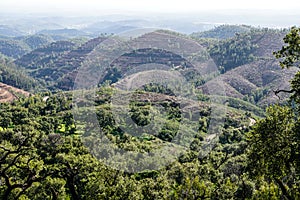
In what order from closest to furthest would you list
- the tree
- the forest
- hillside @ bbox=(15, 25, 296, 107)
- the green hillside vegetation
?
the tree < the forest < hillside @ bbox=(15, 25, 296, 107) < the green hillside vegetation

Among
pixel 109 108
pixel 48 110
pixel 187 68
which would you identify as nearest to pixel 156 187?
pixel 109 108

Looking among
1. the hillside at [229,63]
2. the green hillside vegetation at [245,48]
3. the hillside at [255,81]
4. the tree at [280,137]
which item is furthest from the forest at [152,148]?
the green hillside vegetation at [245,48]

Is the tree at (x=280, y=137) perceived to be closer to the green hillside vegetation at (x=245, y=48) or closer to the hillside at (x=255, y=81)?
the hillside at (x=255, y=81)

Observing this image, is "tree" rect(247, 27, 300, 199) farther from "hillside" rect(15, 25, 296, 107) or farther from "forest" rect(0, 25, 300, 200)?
"hillside" rect(15, 25, 296, 107)

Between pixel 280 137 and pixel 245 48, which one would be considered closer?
pixel 280 137

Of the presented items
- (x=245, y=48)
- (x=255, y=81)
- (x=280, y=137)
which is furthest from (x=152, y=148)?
(x=245, y=48)

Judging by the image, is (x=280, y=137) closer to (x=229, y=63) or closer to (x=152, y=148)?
(x=152, y=148)

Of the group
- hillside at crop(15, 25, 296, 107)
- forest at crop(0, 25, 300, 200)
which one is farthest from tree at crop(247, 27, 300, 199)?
hillside at crop(15, 25, 296, 107)

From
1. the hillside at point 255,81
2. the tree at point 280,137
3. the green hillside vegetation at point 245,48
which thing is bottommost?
the hillside at point 255,81

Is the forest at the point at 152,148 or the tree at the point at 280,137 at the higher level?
the tree at the point at 280,137

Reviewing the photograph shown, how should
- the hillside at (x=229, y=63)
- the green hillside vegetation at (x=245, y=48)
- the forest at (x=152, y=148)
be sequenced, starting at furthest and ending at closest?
1. the green hillside vegetation at (x=245, y=48)
2. the hillside at (x=229, y=63)
3. the forest at (x=152, y=148)

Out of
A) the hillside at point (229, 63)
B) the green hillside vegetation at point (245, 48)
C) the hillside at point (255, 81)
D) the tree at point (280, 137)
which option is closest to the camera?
the tree at point (280, 137)
